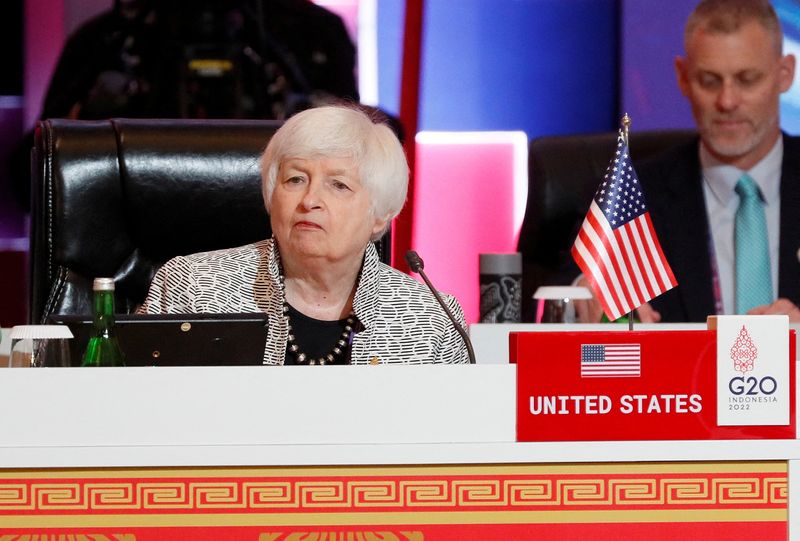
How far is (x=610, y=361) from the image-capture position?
44.8 inches

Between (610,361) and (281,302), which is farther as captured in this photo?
(281,302)

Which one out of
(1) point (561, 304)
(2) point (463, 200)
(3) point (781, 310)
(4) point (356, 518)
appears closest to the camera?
(4) point (356, 518)

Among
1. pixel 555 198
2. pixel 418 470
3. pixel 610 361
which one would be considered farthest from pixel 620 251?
pixel 555 198

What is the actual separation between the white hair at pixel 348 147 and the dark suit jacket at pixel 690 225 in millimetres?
972

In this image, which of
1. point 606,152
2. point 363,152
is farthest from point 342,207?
point 606,152

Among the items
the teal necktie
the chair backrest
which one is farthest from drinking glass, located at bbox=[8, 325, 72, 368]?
the teal necktie

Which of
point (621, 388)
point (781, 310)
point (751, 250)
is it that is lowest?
point (621, 388)

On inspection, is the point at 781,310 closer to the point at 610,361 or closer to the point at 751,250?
the point at 751,250

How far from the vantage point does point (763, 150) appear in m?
2.88

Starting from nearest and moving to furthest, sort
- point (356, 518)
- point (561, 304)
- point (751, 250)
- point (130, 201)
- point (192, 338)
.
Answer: point (356, 518), point (192, 338), point (130, 201), point (561, 304), point (751, 250)

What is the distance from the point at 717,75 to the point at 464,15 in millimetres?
1632

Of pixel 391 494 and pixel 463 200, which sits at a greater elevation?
pixel 463 200

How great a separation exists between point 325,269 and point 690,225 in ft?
3.85

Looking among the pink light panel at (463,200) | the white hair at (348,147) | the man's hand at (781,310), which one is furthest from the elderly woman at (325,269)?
the pink light panel at (463,200)
